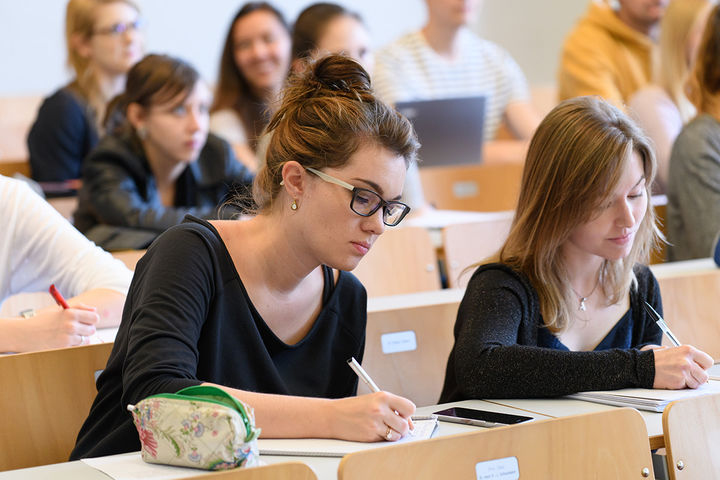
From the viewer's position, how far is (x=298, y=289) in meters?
1.62

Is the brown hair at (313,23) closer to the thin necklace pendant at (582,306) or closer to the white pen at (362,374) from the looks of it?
the thin necklace pendant at (582,306)

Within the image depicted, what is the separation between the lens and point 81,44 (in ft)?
12.2

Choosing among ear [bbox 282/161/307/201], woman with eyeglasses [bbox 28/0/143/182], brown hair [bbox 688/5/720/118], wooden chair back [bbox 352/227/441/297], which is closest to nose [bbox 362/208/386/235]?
ear [bbox 282/161/307/201]

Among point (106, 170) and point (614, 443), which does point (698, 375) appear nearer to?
point (614, 443)

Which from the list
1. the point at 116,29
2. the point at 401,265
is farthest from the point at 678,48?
the point at 116,29

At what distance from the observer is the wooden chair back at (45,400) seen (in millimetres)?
1561

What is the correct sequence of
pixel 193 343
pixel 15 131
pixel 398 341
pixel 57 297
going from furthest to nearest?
pixel 15 131
pixel 398 341
pixel 57 297
pixel 193 343

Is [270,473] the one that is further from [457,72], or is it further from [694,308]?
[457,72]

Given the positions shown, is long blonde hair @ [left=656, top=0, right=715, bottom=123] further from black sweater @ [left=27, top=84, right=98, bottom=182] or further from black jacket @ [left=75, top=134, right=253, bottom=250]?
black sweater @ [left=27, top=84, right=98, bottom=182]

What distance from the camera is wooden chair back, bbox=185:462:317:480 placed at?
1.02 meters

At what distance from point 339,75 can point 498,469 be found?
0.72 metres

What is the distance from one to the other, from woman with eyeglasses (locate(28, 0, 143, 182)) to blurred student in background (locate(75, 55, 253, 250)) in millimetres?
843

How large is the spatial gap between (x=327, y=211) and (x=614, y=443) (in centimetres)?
55

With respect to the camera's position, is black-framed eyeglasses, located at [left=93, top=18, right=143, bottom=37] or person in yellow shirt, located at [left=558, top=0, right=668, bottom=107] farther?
person in yellow shirt, located at [left=558, top=0, right=668, bottom=107]
